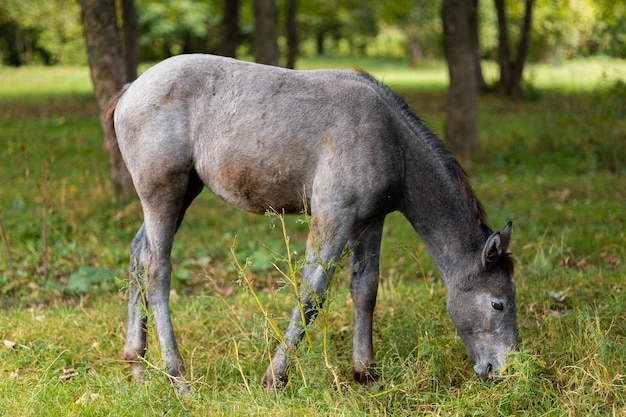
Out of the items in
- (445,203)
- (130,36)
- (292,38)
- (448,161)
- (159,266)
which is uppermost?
(448,161)

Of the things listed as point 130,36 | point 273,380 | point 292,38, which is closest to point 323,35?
point 292,38

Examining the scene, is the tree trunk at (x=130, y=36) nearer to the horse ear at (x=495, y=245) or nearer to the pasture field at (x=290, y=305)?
the pasture field at (x=290, y=305)

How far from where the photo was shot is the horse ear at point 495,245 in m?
4.62

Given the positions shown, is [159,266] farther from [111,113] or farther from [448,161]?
[448,161]

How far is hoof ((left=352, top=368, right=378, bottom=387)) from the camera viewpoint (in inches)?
202

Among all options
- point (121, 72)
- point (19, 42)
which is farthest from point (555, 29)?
point (19, 42)

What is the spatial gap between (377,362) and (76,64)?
3726 cm

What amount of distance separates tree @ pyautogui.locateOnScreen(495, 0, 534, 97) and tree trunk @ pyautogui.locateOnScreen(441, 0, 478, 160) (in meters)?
9.19

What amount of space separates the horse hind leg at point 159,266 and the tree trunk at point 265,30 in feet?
27.0

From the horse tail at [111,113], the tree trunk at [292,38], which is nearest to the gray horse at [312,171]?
the horse tail at [111,113]

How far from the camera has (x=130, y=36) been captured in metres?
15.8

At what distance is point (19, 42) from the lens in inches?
1417

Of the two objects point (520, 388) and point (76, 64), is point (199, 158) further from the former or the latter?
point (76, 64)

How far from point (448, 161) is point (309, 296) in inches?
50.3
